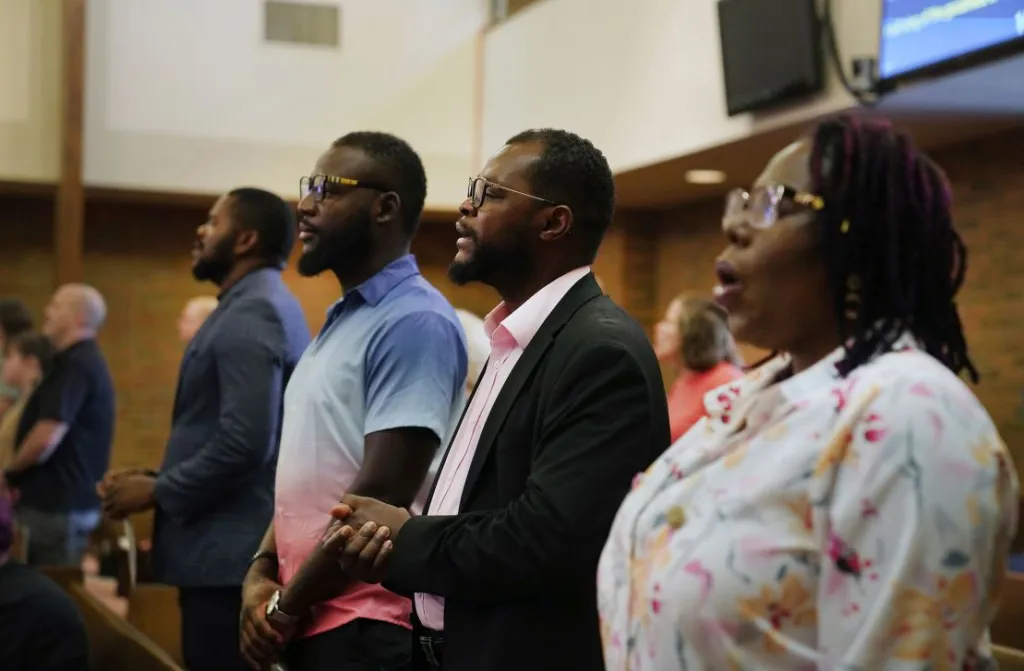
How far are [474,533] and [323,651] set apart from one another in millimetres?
632

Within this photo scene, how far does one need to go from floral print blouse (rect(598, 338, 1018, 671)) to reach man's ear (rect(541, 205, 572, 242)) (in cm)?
65

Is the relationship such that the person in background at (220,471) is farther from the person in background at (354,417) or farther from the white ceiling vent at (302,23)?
the white ceiling vent at (302,23)

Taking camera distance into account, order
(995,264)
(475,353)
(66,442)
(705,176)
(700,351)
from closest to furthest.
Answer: (475,353)
(700,351)
(66,442)
(995,264)
(705,176)

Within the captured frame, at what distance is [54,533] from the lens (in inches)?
199

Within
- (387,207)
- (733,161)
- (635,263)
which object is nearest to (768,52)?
(733,161)

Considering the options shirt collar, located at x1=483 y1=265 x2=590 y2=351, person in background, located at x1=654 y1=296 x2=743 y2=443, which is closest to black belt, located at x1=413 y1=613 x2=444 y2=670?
shirt collar, located at x1=483 y1=265 x2=590 y2=351

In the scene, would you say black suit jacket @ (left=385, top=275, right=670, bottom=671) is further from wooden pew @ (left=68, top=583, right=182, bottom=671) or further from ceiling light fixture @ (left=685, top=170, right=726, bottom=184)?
ceiling light fixture @ (left=685, top=170, right=726, bottom=184)

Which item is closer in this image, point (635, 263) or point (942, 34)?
point (942, 34)

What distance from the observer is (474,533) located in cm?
167

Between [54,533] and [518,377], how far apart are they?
3795 millimetres

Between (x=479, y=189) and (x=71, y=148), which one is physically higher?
(x=71, y=148)

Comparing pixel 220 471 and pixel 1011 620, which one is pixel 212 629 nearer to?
pixel 220 471

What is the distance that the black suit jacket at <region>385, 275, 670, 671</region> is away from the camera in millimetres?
1638

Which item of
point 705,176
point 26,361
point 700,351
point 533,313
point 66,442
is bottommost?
point 66,442
